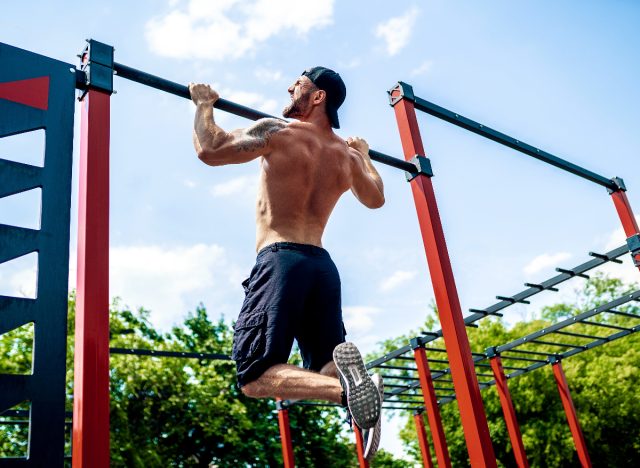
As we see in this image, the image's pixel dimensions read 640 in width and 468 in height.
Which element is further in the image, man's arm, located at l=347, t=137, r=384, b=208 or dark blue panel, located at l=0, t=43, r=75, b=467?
man's arm, located at l=347, t=137, r=384, b=208

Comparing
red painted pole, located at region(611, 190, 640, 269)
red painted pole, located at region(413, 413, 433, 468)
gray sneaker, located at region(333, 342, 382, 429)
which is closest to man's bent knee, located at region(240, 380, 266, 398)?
gray sneaker, located at region(333, 342, 382, 429)

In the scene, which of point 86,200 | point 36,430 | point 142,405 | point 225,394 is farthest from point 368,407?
point 225,394

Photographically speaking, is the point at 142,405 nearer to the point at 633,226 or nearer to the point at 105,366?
the point at 633,226

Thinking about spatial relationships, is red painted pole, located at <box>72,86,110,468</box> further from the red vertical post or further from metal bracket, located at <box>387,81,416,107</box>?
the red vertical post

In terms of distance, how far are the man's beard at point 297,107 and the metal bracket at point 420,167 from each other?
1.16m

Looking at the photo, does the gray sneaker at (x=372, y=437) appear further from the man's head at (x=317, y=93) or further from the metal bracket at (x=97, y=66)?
the metal bracket at (x=97, y=66)

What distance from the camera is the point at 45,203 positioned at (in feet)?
7.81

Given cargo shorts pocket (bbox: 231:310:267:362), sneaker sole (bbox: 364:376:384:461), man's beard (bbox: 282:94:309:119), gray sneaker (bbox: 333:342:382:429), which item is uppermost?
man's beard (bbox: 282:94:309:119)

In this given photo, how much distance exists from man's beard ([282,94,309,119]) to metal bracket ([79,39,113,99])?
88cm

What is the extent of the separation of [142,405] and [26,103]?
17.6 meters

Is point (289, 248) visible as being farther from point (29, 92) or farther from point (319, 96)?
point (29, 92)

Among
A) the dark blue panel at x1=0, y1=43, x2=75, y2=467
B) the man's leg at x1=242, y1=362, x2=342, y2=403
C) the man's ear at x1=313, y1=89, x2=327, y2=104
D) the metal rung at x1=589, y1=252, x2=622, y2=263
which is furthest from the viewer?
the metal rung at x1=589, y1=252, x2=622, y2=263

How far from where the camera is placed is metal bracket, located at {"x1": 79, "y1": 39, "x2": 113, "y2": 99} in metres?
2.80

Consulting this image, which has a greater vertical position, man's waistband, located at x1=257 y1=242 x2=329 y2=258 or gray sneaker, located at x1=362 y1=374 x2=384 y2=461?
man's waistband, located at x1=257 y1=242 x2=329 y2=258
